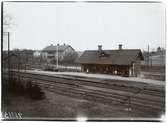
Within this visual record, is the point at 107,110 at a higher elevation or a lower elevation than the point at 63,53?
lower

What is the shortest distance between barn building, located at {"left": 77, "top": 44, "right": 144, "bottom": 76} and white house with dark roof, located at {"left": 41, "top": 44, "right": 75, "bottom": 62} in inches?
6.3

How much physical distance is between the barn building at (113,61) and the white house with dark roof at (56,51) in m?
0.16

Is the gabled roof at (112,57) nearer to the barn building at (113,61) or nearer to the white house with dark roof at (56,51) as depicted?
the barn building at (113,61)

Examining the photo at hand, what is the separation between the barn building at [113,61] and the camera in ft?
6.48

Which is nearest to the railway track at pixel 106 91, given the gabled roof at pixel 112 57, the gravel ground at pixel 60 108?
the gravel ground at pixel 60 108

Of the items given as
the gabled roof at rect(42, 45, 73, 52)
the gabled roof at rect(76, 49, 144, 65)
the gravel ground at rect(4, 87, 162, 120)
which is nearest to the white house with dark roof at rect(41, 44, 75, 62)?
the gabled roof at rect(42, 45, 73, 52)

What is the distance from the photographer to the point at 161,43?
6.52ft

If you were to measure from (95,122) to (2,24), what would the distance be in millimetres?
1394

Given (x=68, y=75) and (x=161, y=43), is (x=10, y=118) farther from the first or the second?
(x=161, y=43)

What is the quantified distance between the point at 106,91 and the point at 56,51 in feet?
2.18

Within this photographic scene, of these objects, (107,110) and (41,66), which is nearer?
(107,110)

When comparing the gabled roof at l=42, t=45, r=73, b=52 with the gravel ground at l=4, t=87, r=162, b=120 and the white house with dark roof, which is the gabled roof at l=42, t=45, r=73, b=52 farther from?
the gravel ground at l=4, t=87, r=162, b=120

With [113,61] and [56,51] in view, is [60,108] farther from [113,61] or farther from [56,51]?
[113,61]

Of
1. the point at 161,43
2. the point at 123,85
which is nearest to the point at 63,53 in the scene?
the point at 123,85
